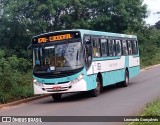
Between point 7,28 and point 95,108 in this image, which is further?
point 7,28

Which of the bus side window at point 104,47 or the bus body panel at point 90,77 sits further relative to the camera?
the bus side window at point 104,47

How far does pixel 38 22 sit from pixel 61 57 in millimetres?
13359

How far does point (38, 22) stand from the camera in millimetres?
29078

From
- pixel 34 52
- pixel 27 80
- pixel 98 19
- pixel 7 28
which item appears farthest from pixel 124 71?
pixel 98 19

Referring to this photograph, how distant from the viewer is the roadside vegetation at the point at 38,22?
19366mm

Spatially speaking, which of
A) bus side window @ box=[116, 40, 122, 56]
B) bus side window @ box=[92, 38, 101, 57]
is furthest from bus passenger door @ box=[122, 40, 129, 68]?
bus side window @ box=[92, 38, 101, 57]

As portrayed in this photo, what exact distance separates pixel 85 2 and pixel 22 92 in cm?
1688

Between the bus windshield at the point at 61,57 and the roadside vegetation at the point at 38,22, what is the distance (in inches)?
92.6

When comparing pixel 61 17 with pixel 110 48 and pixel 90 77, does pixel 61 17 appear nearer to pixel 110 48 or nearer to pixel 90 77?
pixel 110 48

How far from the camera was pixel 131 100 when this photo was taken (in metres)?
15.1

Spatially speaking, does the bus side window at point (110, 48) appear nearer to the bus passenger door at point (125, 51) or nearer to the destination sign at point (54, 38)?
the bus passenger door at point (125, 51)

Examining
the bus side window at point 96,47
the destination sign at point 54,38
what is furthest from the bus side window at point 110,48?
the destination sign at point 54,38

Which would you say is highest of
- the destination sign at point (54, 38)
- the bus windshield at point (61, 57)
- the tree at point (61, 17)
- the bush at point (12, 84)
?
the tree at point (61, 17)

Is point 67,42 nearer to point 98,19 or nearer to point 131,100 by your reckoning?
point 131,100
